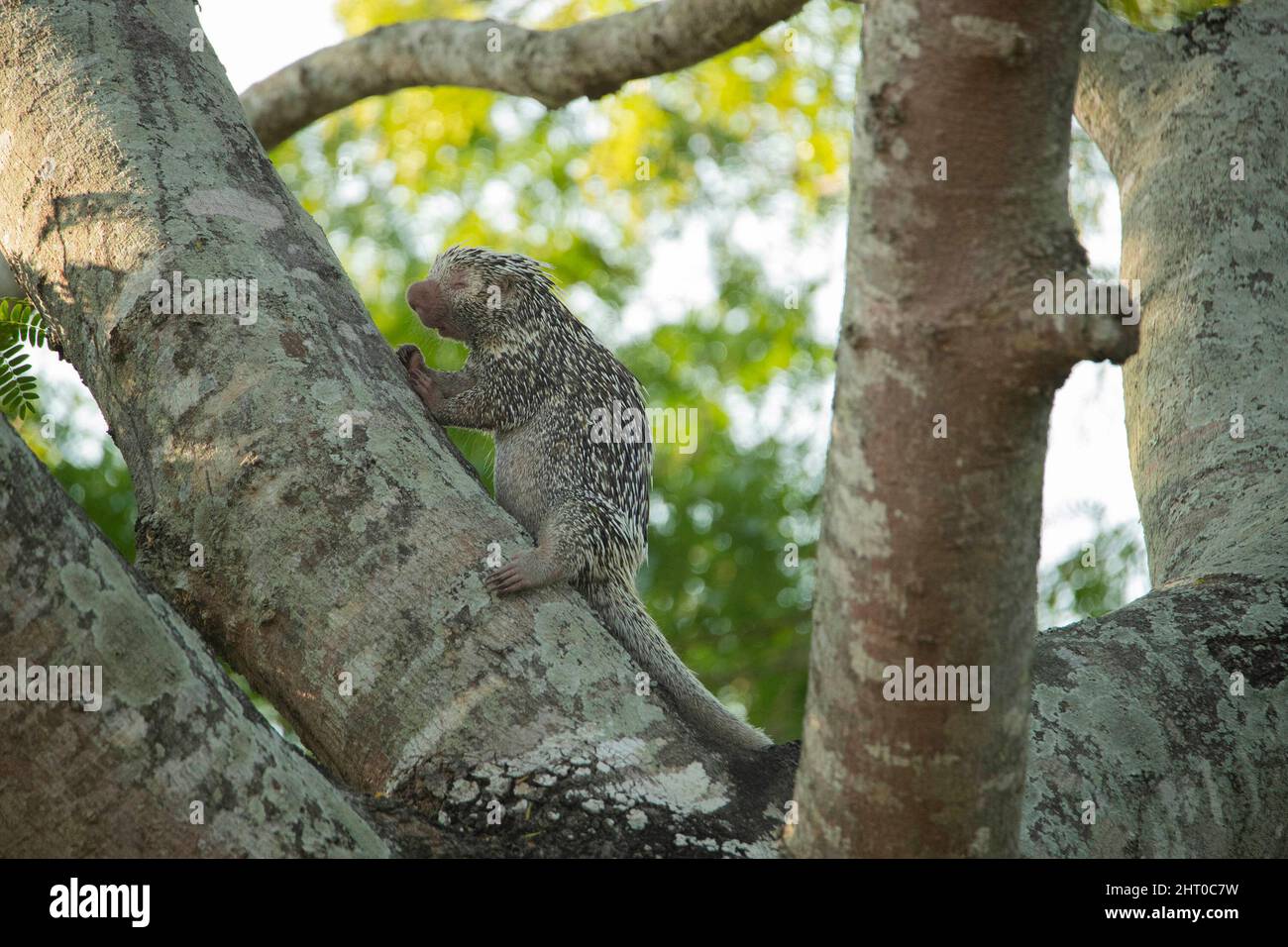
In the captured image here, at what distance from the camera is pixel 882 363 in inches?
95.8

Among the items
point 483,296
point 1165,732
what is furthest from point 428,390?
point 1165,732

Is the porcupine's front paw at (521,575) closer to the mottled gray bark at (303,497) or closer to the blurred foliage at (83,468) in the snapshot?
Answer: the mottled gray bark at (303,497)

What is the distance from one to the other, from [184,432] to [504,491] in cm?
197

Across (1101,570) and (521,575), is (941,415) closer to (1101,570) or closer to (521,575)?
(521,575)

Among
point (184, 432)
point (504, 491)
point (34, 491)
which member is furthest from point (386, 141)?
point (34, 491)

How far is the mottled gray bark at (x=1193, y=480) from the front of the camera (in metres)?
3.52

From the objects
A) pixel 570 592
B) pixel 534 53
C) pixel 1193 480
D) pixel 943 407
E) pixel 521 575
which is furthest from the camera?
pixel 534 53

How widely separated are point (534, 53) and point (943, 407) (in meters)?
4.87

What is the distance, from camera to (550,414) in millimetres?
5574

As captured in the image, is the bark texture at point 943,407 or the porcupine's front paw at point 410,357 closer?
the bark texture at point 943,407

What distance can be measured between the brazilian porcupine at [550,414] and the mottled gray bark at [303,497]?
983 mm

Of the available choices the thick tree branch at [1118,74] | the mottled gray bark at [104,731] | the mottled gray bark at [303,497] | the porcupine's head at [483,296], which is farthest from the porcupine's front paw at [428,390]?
the thick tree branch at [1118,74]
